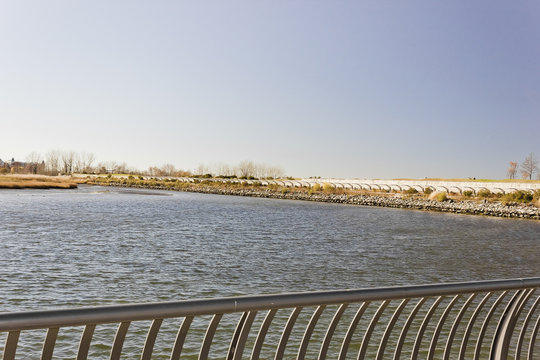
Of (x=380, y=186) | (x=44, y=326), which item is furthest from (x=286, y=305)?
(x=380, y=186)

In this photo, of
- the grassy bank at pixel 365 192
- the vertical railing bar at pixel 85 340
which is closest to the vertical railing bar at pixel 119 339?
the vertical railing bar at pixel 85 340

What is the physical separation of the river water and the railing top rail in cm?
931

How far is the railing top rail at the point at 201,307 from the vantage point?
8.21ft

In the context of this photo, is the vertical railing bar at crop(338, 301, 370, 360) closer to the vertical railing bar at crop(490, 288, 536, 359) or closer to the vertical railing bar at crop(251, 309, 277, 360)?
the vertical railing bar at crop(251, 309, 277, 360)

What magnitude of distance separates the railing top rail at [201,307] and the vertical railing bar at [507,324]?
110 centimetres

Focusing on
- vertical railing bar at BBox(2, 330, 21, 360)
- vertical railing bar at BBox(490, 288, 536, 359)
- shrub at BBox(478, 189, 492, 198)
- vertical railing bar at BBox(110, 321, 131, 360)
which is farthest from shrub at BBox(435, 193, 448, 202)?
vertical railing bar at BBox(2, 330, 21, 360)

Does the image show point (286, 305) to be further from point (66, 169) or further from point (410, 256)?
point (66, 169)

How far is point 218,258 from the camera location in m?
18.9

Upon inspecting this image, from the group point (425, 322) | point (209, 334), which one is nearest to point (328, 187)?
point (425, 322)

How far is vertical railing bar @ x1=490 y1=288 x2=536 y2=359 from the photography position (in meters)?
5.06

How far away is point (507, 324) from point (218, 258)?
14.6m

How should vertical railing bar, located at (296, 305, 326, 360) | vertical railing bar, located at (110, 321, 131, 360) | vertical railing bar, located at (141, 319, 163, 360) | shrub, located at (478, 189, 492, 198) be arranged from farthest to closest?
1. shrub, located at (478, 189, 492, 198)
2. vertical railing bar, located at (296, 305, 326, 360)
3. vertical railing bar, located at (141, 319, 163, 360)
4. vertical railing bar, located at (110, 321, 131, 360)

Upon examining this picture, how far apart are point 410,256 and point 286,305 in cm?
1948

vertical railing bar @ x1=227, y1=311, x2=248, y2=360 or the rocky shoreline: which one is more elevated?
vertical railing bar @ x1=227, y1=311, x2=248, y2=360
